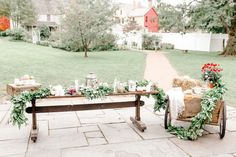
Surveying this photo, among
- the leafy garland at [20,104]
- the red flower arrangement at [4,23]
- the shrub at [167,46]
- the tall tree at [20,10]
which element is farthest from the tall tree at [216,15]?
the red flower arrangement at [4,23]

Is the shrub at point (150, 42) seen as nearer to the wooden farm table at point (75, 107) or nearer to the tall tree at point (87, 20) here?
the tall tree at point (87, 20)

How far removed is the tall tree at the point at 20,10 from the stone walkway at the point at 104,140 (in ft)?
106

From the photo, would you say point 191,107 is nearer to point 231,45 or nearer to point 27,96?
point 27,96

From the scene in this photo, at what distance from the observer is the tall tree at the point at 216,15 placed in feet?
54.9

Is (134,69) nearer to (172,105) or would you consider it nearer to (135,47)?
(172,105)

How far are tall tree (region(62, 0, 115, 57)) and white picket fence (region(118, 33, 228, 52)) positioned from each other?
7.86m

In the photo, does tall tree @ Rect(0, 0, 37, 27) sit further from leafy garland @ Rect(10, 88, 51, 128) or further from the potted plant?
the potted plant

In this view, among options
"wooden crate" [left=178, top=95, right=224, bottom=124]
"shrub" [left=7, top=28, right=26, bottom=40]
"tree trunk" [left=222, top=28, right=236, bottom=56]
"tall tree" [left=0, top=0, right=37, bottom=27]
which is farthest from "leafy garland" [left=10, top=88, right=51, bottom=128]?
"tall tree" [left=0, top=0, right=37, bottom=27]

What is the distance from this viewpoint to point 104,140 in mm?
4191

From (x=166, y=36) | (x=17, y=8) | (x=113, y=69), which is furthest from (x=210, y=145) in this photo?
(x=17, y=8)

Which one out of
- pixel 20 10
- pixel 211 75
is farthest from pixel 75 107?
pixel 20 10

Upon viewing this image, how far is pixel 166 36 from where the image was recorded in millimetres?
26484

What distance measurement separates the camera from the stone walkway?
377 centimetres

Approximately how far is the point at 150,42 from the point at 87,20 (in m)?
9.40
